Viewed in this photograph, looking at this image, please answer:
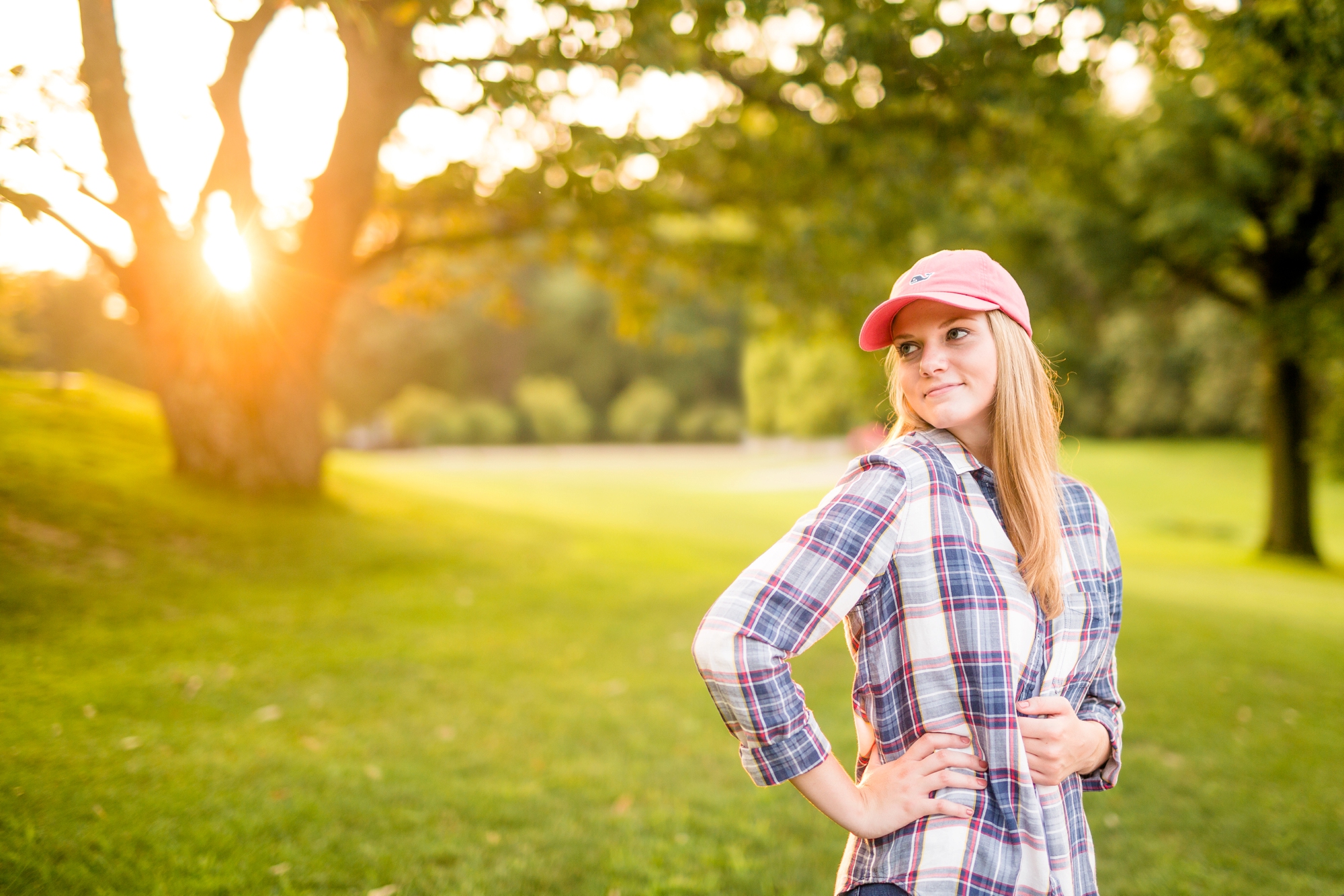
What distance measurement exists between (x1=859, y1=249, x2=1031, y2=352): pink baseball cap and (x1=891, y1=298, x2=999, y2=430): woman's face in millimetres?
40

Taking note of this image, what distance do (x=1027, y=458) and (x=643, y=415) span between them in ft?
168

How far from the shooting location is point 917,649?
59.6 inches

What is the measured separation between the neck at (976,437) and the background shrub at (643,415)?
51179mm

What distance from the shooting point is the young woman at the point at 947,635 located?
145 cm

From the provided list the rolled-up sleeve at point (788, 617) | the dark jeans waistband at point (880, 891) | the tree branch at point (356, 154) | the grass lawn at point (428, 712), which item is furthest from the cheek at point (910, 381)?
the tree branch at point (356, 154)

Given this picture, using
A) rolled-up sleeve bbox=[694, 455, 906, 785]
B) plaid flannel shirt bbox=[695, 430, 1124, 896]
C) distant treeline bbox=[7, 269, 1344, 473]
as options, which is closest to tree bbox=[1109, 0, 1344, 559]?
distant treeline bbox=[7, 269, 1344, 473]

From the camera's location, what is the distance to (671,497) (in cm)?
2402

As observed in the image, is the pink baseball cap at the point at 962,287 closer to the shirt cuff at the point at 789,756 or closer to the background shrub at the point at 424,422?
the shirt cuff at the point at 789,756

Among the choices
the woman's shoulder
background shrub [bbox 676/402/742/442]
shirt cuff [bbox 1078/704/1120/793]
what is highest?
the woman's shoulder

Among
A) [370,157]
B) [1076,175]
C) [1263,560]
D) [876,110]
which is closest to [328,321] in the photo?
[370,157]

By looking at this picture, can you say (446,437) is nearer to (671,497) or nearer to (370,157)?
(671,497)

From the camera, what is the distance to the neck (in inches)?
69.1

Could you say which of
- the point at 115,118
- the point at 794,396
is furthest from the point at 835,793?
the point at 794,396

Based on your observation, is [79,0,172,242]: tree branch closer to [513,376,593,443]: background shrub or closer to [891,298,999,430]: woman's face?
[891,298,999,430]: woman's face
